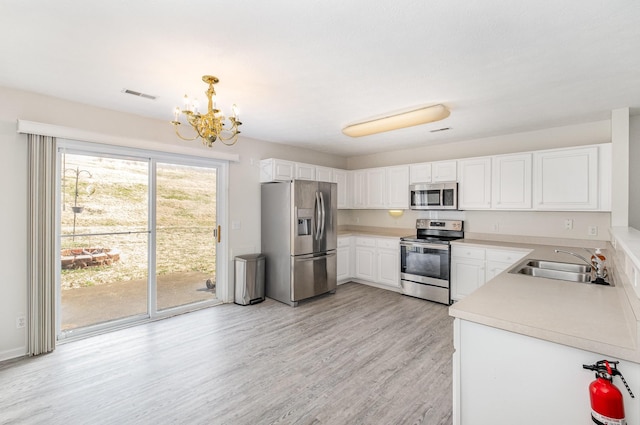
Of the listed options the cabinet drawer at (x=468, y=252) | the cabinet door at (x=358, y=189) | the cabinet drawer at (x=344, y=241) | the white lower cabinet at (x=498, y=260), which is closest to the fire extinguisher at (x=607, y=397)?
the white lower cabinet at (x=498, y=260)

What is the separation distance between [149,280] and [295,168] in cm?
261

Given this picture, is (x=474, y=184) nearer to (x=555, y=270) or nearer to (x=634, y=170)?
(x=634, y=170)

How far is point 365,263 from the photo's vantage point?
5.34 meters

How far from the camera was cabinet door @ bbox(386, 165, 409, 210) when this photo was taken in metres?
5.05

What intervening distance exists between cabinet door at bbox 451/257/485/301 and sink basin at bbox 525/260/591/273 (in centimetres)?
122

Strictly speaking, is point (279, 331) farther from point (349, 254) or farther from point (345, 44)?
point (345, 44)

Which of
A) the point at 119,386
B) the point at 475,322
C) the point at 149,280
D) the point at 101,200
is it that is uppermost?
the point at 101,200

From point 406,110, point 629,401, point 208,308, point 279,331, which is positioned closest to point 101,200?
point 208,308

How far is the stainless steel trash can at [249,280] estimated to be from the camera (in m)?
4.27

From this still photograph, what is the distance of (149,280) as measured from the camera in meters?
3.76

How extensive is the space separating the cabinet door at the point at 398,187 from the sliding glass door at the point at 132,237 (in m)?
2.91

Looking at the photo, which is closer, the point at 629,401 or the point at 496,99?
the point at 629,401

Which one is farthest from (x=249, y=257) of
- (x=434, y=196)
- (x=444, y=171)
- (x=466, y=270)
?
(x=444, y=171)

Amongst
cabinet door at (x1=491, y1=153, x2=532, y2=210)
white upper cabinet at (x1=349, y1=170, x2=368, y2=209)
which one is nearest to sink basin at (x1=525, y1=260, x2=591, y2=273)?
cabinet door at (x1=491, y1=153, x2=532, y2=210)
